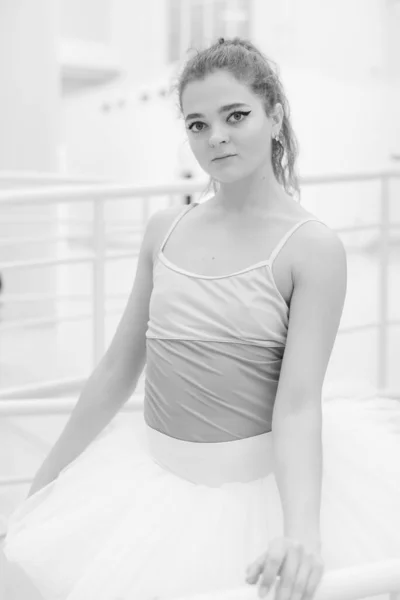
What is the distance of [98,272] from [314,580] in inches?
41.6

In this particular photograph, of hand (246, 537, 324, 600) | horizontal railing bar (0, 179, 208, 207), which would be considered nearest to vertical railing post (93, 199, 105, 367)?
horizontal railing bar (0, 179, 208, 207)

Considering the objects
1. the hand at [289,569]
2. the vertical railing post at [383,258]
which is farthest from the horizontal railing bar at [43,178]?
the hand at [289,569]

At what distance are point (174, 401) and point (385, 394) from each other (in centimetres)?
61

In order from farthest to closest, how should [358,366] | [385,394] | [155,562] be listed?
[358,366], [385,394], [155,562]

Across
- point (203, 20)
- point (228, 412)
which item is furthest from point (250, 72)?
point (203, 20)

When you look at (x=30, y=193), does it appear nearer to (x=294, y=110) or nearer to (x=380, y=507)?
(x=380, y=507)

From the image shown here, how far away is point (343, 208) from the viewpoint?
20.5 ft

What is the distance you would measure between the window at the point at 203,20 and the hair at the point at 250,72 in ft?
18.5

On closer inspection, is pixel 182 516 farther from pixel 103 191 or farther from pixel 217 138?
pixel 103 191

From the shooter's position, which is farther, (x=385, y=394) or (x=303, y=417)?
(x=385, y=394)

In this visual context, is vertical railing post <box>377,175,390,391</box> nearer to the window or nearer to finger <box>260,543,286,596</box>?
finger <box>260,543,286,596</box>

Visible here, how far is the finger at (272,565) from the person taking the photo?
0.65 meters

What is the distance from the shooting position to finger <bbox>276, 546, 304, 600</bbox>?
2.14 feet

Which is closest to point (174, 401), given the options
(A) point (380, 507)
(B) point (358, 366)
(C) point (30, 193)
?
(A) point (380, 507)
